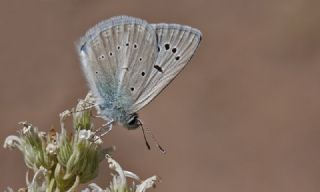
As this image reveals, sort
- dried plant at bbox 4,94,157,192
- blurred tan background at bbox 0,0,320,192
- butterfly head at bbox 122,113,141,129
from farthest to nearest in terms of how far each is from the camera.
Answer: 1. blurred tan background at bbox 0,0,320,192
2. butterfly head at bbox 122,113,141,129
3. dried plant at bbox 4,94,157,192

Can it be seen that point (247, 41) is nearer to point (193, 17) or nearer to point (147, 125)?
point (193, 17)

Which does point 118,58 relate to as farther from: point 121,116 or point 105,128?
point 105,128

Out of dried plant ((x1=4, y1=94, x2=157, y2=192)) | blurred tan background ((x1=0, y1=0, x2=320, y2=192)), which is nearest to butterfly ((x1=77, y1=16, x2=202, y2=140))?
dried plant ((x1=4, y1=94, x2=157, y2=192))

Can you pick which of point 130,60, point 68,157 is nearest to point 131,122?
point 130,60

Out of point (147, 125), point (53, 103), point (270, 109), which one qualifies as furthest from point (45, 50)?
point (270, 109)

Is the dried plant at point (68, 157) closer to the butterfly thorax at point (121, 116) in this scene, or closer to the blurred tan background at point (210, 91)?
the butterfly thorax at point (121, 116)

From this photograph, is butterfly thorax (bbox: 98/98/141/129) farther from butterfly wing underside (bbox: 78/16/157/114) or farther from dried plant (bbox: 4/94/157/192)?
dried plant (bbox: 4/94/157/192)
